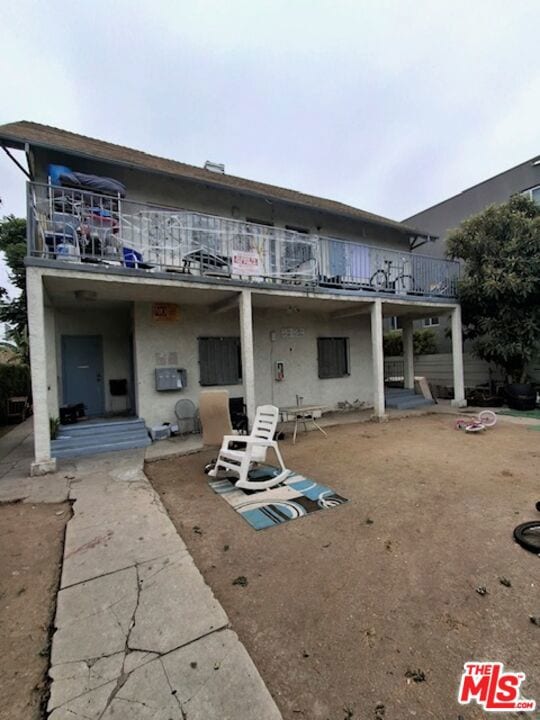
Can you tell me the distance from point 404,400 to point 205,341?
6680 millimetres

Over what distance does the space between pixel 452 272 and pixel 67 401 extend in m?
11.7

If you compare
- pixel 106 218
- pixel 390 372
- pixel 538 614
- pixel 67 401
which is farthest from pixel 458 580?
pixel 390 372

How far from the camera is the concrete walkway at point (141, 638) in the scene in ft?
4.85

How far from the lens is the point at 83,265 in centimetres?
530

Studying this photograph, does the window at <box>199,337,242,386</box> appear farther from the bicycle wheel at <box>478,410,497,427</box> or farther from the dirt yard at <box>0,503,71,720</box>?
the bicycle wheel at <box>478,410,497,427</box>

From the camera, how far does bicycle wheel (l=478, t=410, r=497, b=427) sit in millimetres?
7348

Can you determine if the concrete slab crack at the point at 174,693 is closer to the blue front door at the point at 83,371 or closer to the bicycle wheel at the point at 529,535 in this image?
Answer: the bicycle wheel at the point at 529,535

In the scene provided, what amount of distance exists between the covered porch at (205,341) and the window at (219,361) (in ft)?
0.09

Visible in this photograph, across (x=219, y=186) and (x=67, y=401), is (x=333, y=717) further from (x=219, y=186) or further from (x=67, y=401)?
(x=219, y=186)

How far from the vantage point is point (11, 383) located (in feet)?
34.8

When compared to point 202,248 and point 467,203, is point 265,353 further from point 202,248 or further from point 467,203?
point 467,203

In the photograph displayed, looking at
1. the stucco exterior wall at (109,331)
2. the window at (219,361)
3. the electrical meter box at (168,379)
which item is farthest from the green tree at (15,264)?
the window at (219,361)

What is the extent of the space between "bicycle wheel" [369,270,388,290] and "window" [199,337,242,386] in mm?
3985

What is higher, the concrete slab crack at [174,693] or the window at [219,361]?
the window at [219,361]
